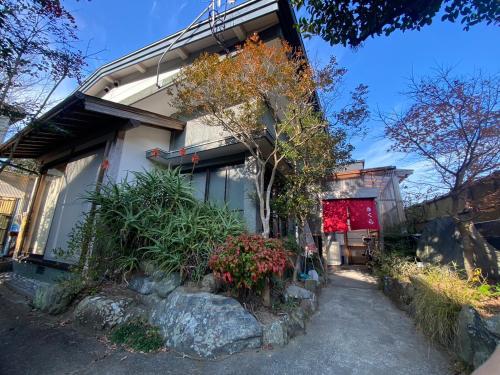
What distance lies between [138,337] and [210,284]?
3.98 feet

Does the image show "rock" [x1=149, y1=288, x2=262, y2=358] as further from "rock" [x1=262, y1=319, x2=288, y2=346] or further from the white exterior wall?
the white exterior wall

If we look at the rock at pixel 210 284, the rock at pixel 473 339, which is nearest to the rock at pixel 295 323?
the rock at pixel 210 284

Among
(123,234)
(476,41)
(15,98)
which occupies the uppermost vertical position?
(476,41)

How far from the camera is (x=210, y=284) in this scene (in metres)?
3.93

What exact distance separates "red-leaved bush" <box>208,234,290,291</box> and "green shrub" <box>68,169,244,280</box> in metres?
0.52

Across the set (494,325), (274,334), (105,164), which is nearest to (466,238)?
(494,325)

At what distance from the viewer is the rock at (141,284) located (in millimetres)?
4203

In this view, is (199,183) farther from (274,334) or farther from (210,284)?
(274,334)

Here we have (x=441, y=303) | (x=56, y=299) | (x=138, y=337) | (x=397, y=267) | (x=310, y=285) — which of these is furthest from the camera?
(x=397, y=267)

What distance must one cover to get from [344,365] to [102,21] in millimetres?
8820

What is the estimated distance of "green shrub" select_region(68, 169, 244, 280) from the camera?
4258 millimetres

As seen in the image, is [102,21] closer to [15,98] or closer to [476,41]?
[15,98]

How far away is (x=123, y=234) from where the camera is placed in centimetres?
452

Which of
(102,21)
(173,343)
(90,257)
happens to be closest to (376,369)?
(173,343)
